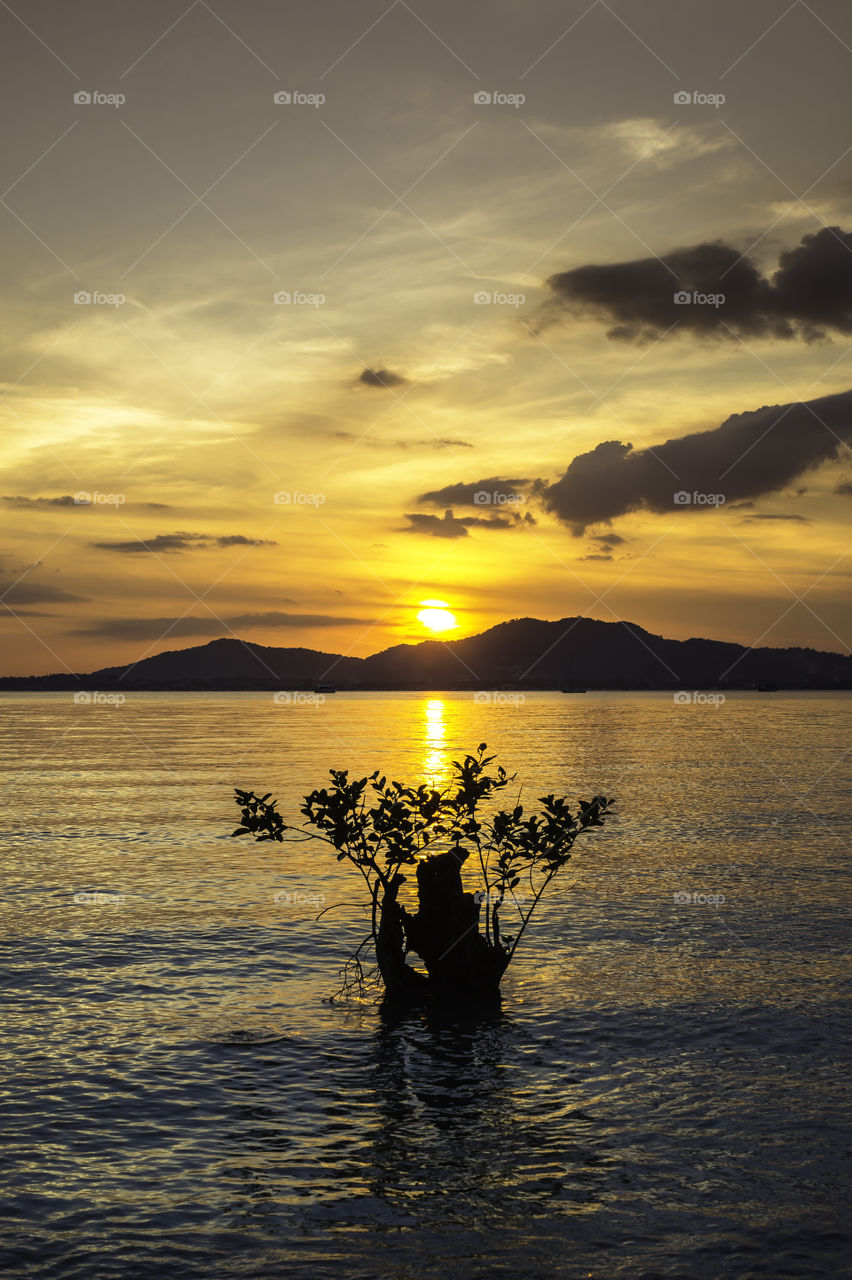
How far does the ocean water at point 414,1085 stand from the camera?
12.8 meters

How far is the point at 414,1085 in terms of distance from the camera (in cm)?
1803

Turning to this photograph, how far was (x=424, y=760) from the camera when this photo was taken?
319ft

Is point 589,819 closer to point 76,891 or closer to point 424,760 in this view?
point 76,891

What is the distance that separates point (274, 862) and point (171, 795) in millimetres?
24944

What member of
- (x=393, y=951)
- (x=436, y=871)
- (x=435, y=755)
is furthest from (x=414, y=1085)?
(x=435, y=755)

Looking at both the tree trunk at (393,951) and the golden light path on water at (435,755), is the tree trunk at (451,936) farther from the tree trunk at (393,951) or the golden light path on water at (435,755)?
the golden light path on water at (435,755)

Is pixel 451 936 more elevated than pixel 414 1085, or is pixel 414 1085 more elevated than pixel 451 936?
pixel 451 936

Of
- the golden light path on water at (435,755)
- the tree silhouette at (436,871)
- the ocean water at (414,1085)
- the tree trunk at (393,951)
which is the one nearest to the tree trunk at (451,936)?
the tree silhouette at (436,871)

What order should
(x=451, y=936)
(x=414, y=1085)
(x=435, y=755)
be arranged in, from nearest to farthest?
(x=414, y=1085) < (x=451, y=936) < (x=435, y=755)

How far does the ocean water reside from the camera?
503 inches

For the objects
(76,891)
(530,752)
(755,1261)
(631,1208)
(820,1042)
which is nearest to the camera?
(755,1261)

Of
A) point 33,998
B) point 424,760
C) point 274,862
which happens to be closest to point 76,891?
point 274,862

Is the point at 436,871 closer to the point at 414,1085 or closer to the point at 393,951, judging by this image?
the point at 393,951

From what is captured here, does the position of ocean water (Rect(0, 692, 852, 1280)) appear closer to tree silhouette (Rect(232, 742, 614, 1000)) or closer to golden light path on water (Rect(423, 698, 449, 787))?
tree silhouette (Rect(232, 742, 614, 1000))
